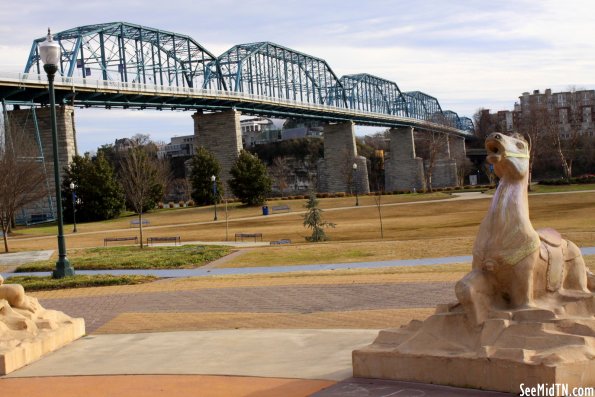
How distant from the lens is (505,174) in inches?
313

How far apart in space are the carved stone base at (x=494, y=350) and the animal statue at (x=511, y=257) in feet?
0.65

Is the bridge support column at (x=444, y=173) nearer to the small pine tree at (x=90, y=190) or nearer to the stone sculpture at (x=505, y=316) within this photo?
the small pine tree at (x=90, y=190)

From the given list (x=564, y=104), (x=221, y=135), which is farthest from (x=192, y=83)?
(x=564, y=104)

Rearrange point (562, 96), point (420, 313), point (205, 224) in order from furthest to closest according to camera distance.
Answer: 1. point (562, 96)
2. point (205, 224)
3. point (420, 313)

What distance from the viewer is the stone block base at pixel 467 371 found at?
21.8 ft

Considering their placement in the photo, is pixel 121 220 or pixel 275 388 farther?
pixel 121 220

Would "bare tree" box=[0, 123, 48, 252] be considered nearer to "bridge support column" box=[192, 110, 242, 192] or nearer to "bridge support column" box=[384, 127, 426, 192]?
"bridge support column" box=[192, 110, 242, 192]

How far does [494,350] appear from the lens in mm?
7102

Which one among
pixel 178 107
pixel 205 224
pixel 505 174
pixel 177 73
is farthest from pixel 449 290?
pixel 177 73

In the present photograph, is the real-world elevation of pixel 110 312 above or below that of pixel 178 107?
below

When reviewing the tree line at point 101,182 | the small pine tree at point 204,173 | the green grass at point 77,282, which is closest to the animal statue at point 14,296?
the green grass at point 77,282

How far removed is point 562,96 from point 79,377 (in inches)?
7860

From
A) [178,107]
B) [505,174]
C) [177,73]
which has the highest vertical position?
[177,73]

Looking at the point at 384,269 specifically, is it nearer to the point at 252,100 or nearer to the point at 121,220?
the point at 121,220
